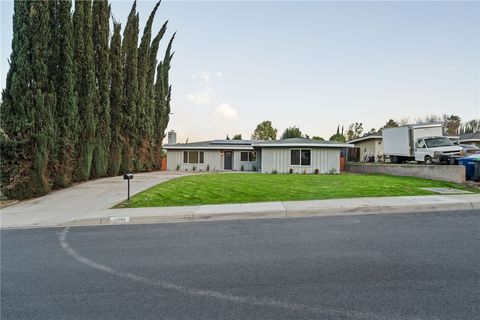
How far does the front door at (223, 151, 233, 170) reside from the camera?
30922mm

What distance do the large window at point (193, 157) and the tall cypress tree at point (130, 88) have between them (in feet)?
20.3

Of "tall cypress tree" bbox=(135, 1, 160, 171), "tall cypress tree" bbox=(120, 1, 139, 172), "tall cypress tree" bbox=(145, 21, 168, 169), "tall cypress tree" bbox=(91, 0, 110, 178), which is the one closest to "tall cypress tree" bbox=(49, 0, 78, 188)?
"tall cypress tree" bbox=(91, 0, 110, 178)

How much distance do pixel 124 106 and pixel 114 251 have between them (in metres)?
21.7

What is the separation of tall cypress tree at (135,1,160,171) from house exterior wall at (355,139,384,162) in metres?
24.4

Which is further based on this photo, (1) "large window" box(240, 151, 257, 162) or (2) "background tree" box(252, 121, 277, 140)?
(2) "background tree" box(252, 121, 277, 140)

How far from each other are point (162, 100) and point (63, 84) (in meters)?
18.1

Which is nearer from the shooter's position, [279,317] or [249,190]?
[279,317]

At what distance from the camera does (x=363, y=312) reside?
9.96 feet

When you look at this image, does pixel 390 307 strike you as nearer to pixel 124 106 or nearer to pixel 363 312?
pixel 363 312

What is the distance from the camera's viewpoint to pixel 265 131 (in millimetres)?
64000

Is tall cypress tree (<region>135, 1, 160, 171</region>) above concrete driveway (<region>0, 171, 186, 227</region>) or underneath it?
above

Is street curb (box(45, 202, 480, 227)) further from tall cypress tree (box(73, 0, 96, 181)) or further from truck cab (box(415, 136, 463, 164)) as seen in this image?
tall cypress tree (box(73, 0, 96, 181))

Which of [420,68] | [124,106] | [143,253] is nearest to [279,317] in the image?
[143,253]

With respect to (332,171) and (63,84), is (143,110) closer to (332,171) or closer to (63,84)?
(63,84)
